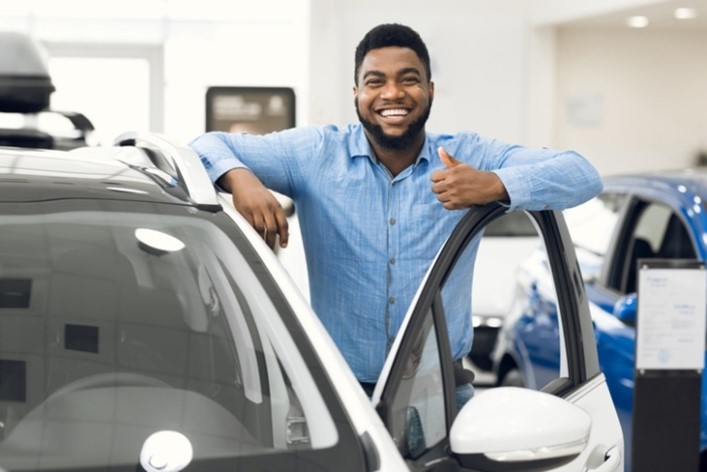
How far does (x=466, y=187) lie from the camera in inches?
103

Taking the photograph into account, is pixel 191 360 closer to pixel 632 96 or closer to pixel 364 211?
pixel 364 211

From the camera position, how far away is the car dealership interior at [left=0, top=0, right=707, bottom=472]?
7.26ft

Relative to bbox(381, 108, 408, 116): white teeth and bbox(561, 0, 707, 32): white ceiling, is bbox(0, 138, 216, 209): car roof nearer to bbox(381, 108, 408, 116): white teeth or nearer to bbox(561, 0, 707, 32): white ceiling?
bbox(381, 108, 408, 116): white teeth

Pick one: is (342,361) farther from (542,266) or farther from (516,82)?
(516,82)

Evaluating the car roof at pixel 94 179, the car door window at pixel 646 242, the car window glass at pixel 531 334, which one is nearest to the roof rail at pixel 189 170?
the car roof at pixel 94 179

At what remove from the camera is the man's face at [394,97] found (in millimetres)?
3037

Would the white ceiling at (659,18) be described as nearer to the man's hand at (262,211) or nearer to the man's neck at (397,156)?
the man's neck at (397,156)

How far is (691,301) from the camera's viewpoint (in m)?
4.61

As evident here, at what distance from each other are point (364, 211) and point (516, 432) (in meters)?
1.04

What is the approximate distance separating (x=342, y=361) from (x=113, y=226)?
20.4 inches


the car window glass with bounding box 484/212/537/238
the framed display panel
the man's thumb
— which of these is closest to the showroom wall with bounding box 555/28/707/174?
the framed display panel

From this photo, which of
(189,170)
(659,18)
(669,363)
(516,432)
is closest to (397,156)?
(189,170)

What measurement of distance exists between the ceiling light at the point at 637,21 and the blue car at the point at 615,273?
33.6ft

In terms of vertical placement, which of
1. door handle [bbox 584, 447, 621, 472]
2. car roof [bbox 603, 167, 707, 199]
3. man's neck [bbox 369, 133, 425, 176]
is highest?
man's neck [bbox 369, 133, 425, 176]
